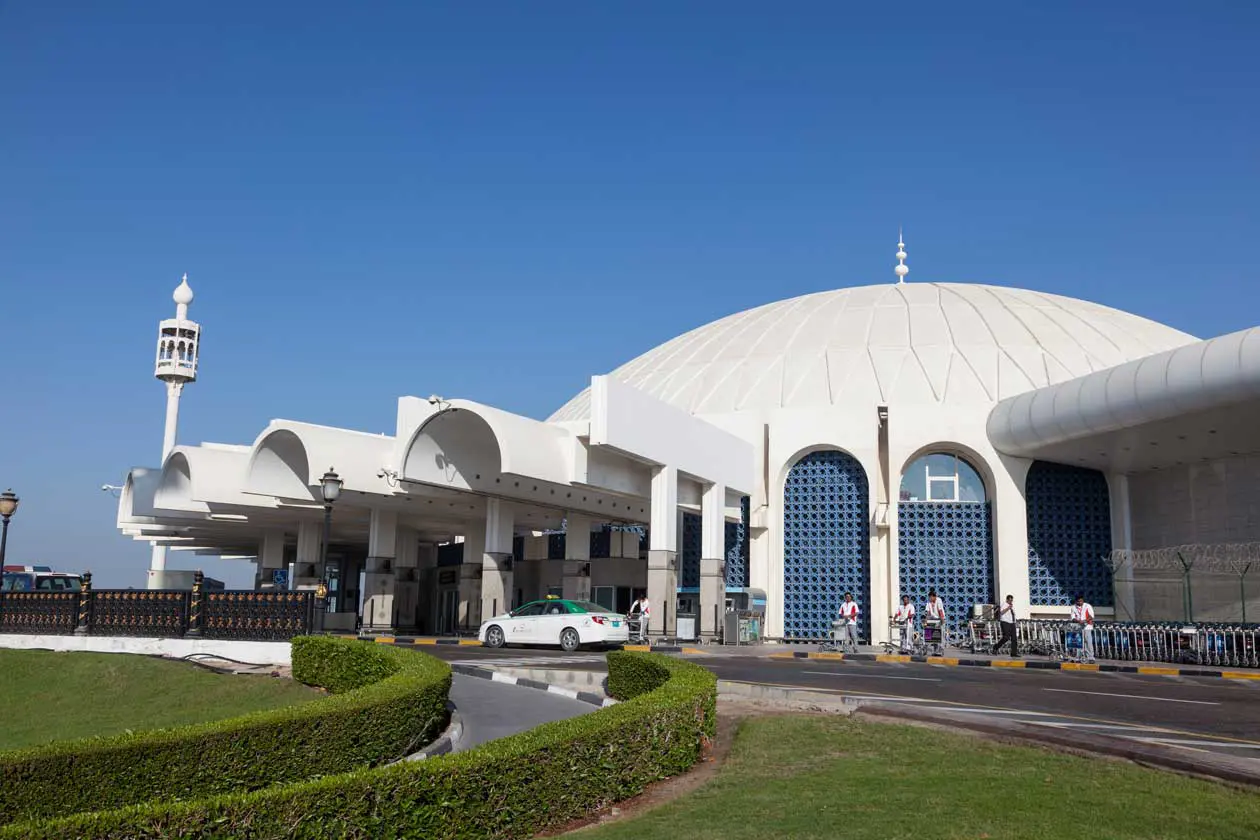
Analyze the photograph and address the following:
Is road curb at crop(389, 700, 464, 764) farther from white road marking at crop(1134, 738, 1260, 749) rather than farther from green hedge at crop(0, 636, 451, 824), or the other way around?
white road marking at crop(1134, 738, 1260, 749)

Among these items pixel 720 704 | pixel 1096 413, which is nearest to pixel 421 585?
pixel 1096 413

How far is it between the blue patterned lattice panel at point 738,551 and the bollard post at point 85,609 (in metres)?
19.2

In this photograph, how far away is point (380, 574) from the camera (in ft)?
116

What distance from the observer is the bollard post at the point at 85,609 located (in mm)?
22891

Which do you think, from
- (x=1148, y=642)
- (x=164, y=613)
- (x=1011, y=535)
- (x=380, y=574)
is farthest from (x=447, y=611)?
(x=1148, y=642)

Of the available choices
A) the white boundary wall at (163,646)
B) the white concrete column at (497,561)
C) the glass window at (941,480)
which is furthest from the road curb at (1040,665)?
the white boundary wall at (163,646)

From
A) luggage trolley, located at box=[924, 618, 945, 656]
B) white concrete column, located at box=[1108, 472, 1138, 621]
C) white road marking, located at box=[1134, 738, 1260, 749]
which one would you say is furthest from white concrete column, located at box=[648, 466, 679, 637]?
white road marking, located at box=[1134, 738, 1260, 749]

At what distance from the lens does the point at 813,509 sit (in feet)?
113

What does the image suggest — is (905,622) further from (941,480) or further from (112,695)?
(112,695)

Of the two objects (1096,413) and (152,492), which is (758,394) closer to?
(1096,413)

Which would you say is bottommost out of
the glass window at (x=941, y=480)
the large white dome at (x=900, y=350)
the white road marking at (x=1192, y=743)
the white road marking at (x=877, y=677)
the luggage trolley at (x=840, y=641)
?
the white road marking at (x=1192, y=743)

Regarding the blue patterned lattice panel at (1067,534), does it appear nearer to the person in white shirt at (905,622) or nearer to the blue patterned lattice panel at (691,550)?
the person in white shirt at (905,622)

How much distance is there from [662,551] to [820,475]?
6.99 m

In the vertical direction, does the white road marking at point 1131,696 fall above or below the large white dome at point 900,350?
below
